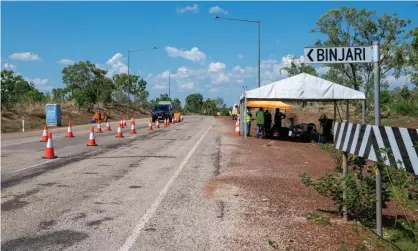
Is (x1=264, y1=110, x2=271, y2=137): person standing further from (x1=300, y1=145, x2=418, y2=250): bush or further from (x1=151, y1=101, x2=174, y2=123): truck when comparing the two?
(x1=151, y1=101, x2=174, y2=123): truck

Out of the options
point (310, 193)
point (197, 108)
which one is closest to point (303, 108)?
point (310, 193)

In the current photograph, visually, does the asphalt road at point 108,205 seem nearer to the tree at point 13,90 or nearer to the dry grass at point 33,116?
the dry grass at point 33,116

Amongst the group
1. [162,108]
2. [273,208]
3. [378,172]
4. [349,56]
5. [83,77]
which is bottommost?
[273,208]

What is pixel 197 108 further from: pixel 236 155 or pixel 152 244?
pixel 152 244

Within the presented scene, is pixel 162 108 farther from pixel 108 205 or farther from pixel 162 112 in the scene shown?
pixel 108 205

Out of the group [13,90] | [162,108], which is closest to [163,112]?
[162,108]

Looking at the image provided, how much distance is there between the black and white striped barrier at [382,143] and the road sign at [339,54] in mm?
882

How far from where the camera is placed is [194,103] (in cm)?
14850

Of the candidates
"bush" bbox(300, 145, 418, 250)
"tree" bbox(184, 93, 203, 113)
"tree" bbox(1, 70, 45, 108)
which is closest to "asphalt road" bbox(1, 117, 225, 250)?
"bush" bbox(300, 145, 418, 250)

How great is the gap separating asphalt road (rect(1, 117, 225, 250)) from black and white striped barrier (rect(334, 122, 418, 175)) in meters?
2.09

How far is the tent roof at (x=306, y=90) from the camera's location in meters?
19.8

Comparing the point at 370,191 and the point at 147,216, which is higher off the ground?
the point at 370,191

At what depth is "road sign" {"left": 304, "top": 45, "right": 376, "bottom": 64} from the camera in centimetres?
570

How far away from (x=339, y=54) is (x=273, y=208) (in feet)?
8.86
